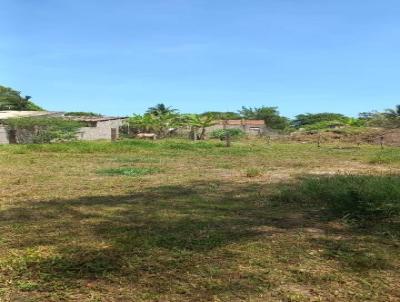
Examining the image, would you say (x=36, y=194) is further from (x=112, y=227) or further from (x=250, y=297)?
(x=250, y=297)

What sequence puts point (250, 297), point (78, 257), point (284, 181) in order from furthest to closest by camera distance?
point (284, 181) < point (78, 257) < point (250, 297)

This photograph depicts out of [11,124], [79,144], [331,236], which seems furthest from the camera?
[11,124]

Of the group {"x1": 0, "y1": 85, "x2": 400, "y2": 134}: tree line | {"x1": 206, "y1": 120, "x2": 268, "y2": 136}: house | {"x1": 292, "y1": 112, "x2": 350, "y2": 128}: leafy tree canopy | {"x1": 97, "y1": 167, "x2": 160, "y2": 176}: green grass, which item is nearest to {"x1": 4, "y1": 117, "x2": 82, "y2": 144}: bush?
{"x1": 0, "y1": 85, "x2": 400, "y2": 134}: tree line

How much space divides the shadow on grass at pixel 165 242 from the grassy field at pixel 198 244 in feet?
0.04

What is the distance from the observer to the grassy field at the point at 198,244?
11.0 feet

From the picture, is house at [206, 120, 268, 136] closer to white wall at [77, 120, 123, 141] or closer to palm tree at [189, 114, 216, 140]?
palm tree at [189, 114, 216, 140]

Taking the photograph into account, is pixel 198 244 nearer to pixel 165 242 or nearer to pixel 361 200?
pixel 165 242

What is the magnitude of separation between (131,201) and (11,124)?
26615 millimetres

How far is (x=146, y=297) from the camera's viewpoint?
10.5 ft

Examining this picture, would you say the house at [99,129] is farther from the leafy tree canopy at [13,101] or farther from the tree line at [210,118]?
the leafy tree canopy at [13,101]

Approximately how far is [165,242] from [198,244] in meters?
0.33

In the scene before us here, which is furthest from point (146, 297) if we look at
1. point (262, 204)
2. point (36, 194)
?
point (36, 194)

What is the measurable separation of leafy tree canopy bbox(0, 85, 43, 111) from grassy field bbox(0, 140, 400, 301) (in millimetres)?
46995

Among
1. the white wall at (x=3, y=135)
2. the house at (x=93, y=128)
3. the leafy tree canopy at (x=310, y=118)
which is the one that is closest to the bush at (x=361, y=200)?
the house at (x=93, y=128)
